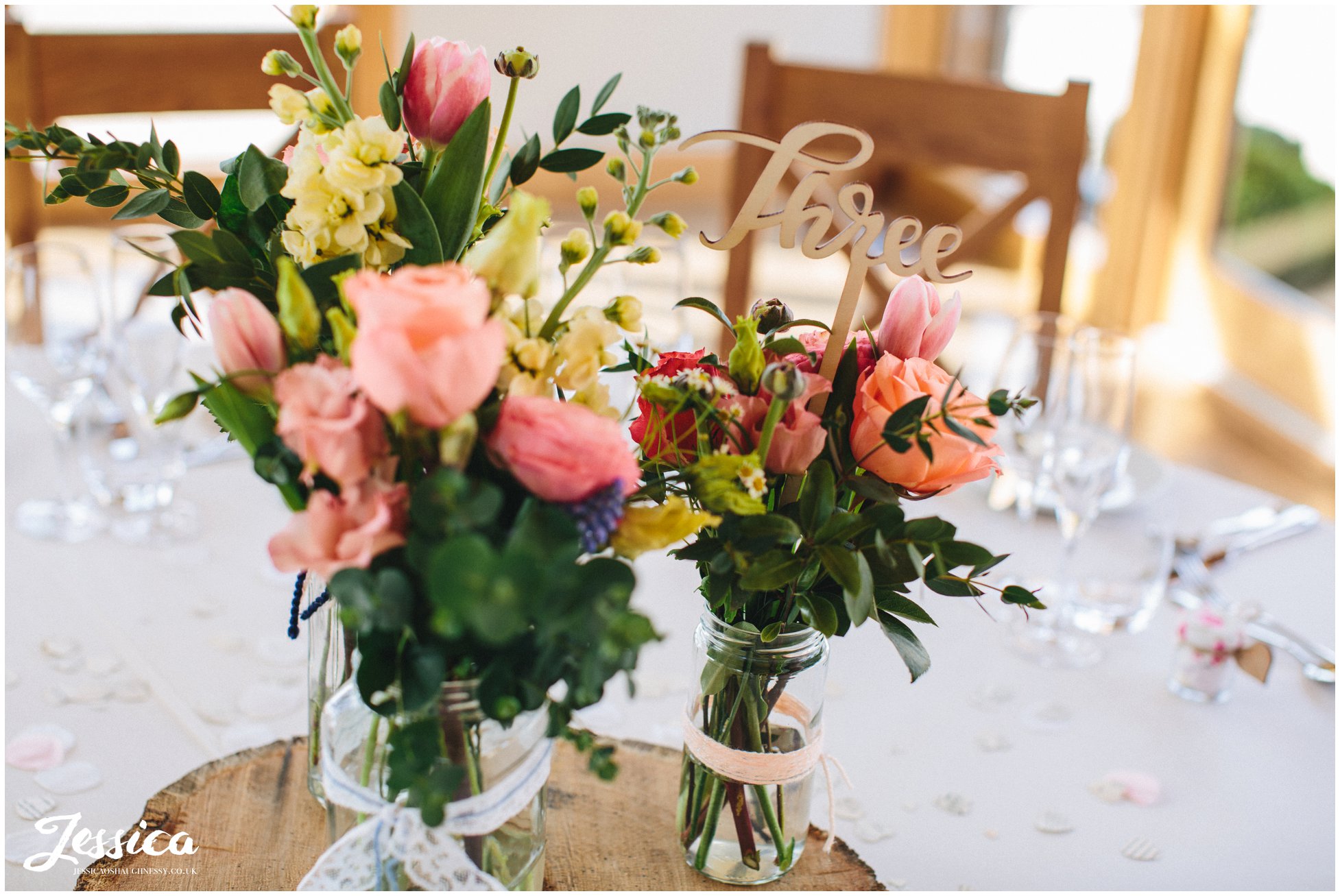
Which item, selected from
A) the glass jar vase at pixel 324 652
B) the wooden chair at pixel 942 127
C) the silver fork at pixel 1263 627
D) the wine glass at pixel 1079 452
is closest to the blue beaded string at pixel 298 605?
the glass jar vase at pixel 324 652

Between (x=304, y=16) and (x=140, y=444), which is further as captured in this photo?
(x=140, y=444)

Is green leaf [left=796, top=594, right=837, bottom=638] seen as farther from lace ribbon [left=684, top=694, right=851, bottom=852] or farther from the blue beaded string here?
the blue beaded string

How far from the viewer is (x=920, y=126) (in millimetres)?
1840

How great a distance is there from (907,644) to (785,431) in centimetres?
14

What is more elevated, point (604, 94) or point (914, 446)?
point (604, 94)

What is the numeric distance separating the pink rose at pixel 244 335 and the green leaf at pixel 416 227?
10cm

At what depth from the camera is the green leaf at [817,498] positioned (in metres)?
0.58

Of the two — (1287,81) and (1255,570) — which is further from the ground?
(1287,81)

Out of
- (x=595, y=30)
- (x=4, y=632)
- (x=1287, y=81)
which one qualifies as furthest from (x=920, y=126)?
(x=595, y=30)

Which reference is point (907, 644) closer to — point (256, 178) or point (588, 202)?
point (588, 202)

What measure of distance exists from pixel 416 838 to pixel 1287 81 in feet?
11.0

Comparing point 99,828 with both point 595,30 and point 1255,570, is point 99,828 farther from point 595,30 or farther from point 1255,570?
point 595,30

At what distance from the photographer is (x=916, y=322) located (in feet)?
2.07

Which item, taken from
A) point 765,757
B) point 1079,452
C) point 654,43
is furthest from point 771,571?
point 654,43
